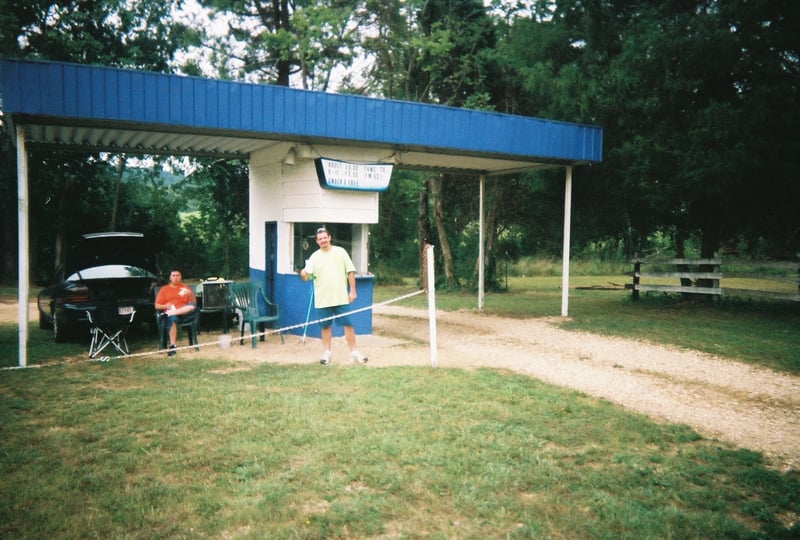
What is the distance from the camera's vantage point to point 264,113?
8.87 m

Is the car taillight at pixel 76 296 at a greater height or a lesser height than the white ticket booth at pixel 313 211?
lesser

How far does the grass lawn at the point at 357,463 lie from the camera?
3.55 m

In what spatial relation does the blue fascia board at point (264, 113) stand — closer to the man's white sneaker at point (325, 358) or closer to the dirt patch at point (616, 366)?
the dirt patch at point (616, 366)

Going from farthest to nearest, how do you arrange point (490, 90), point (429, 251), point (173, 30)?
1. point (173, 30)
2. point (490, 90)
3. point (429, 251)

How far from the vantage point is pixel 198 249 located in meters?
24.8

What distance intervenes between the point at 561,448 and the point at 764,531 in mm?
1539

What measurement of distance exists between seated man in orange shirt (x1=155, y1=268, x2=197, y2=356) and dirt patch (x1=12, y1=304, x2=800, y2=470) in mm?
456

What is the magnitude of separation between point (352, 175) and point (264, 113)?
5.87 ft

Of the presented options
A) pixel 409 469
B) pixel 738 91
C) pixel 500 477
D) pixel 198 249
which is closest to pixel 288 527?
pixel 409 469

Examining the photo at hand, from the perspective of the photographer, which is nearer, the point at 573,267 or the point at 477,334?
the point at 477,334

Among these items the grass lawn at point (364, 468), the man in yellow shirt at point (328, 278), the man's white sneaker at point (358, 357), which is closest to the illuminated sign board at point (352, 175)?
the man in yellow shirt at point (328, 278)

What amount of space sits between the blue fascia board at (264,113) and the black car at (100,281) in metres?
2.70

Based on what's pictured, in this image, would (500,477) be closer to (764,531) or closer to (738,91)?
(764,531)

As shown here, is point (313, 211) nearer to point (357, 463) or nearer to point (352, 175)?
point (352, 175)
